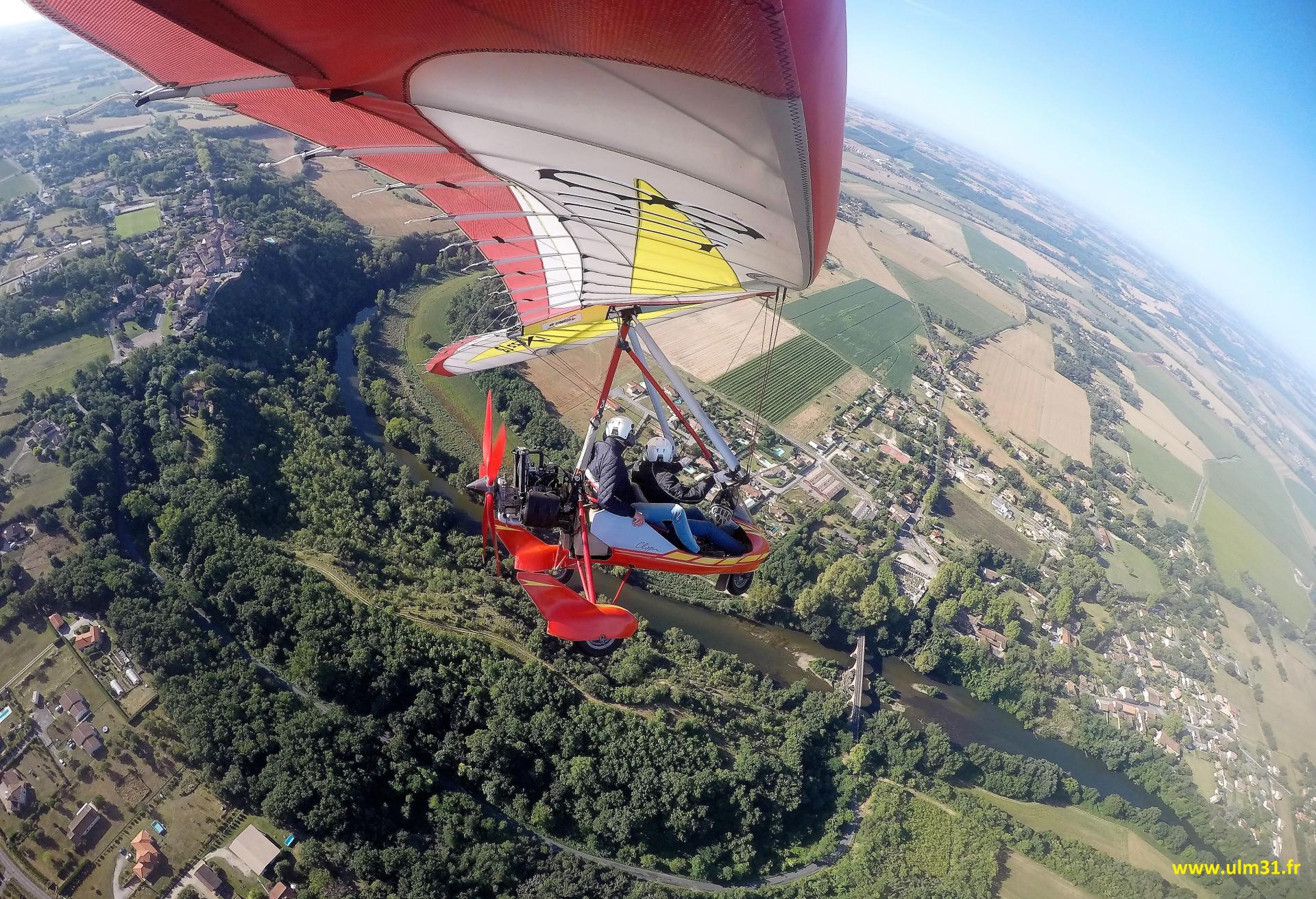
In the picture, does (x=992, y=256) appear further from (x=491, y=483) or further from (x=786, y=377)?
(x=491, y=483)

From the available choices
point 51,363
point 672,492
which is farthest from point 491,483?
point 51,363

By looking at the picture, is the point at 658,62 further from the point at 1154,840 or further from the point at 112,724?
the point at 1154,840

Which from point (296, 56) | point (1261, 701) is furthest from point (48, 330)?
point (1261, 701)

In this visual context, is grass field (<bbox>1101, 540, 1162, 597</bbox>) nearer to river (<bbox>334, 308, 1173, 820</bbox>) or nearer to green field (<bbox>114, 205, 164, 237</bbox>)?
river (<bbox>334, 308, 1173, 820</bbox>)

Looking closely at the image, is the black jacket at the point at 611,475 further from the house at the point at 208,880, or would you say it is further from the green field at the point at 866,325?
the green field at the point at 866,325

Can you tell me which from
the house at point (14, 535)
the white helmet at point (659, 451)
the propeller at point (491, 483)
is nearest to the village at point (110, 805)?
the house at point (14, 535)
